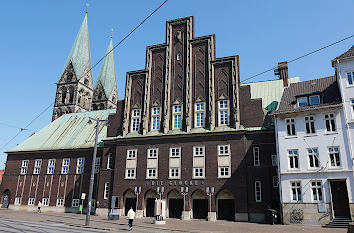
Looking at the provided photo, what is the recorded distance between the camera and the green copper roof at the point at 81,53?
8706 centimetres

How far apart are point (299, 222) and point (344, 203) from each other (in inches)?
171

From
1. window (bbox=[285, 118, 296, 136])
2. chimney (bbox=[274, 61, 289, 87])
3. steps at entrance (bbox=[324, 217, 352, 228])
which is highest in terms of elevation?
chimney (bbox=[274, 61, 289, 87])

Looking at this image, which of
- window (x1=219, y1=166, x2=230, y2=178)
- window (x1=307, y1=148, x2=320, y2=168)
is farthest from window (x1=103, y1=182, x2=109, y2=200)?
window (x1=307, y1=148, x2=320, y2=168)

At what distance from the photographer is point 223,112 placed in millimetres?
35156

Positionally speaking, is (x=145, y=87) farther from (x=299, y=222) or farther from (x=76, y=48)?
(x=76, y=48)

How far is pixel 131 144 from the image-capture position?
125 ft

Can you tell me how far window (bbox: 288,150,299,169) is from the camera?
2889 cm

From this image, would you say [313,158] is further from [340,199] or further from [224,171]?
[224,171]

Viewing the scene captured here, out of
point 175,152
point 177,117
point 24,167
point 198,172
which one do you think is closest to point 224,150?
point 198,172

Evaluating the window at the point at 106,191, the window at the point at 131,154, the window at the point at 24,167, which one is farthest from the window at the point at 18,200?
the window at the point at 131,154

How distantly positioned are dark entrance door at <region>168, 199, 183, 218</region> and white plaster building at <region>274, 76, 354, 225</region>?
478 inches

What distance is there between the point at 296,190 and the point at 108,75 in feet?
261

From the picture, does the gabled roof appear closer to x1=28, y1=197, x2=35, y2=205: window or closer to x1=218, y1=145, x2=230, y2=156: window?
x1=218, y1=145, x2=230, y2=156: window

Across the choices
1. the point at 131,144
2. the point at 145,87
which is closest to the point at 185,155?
the point at 131,144
